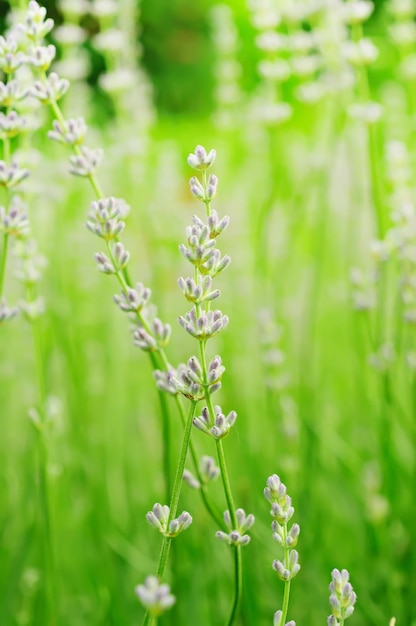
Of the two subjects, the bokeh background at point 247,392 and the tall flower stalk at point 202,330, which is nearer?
the tall flower stalk at point 202,330

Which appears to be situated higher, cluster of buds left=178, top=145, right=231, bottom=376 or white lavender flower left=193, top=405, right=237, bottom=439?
cluster of buds left=178, top=145, right=231, bottom=376

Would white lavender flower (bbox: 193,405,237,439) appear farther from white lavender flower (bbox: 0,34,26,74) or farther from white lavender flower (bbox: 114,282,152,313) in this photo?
white lavender flower (bbox: 0,34,26,74)

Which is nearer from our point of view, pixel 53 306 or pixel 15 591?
pixel 15 591

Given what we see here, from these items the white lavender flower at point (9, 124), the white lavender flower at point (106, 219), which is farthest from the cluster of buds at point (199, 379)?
the white lavender flower at point (9, 124)

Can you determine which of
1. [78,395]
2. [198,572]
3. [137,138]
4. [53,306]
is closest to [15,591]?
[198,572]

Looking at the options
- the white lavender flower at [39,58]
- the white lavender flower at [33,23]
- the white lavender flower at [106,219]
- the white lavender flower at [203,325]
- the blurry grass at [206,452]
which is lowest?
the blurry grass at [206,452]

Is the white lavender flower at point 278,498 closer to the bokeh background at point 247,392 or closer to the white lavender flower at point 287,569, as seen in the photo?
the white lavender flower at point 287,569

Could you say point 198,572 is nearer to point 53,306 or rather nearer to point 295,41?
point 53,306

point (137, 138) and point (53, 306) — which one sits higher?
point (137, 138)

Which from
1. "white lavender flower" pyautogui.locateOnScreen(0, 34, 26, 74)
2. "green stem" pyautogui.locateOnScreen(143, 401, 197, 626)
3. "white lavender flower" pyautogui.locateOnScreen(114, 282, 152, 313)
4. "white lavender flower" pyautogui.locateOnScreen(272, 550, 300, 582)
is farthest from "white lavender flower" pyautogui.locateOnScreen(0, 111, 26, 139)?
"white lavender flower" pyautogui.locateOnScreen(272, 550, 300, 582)
